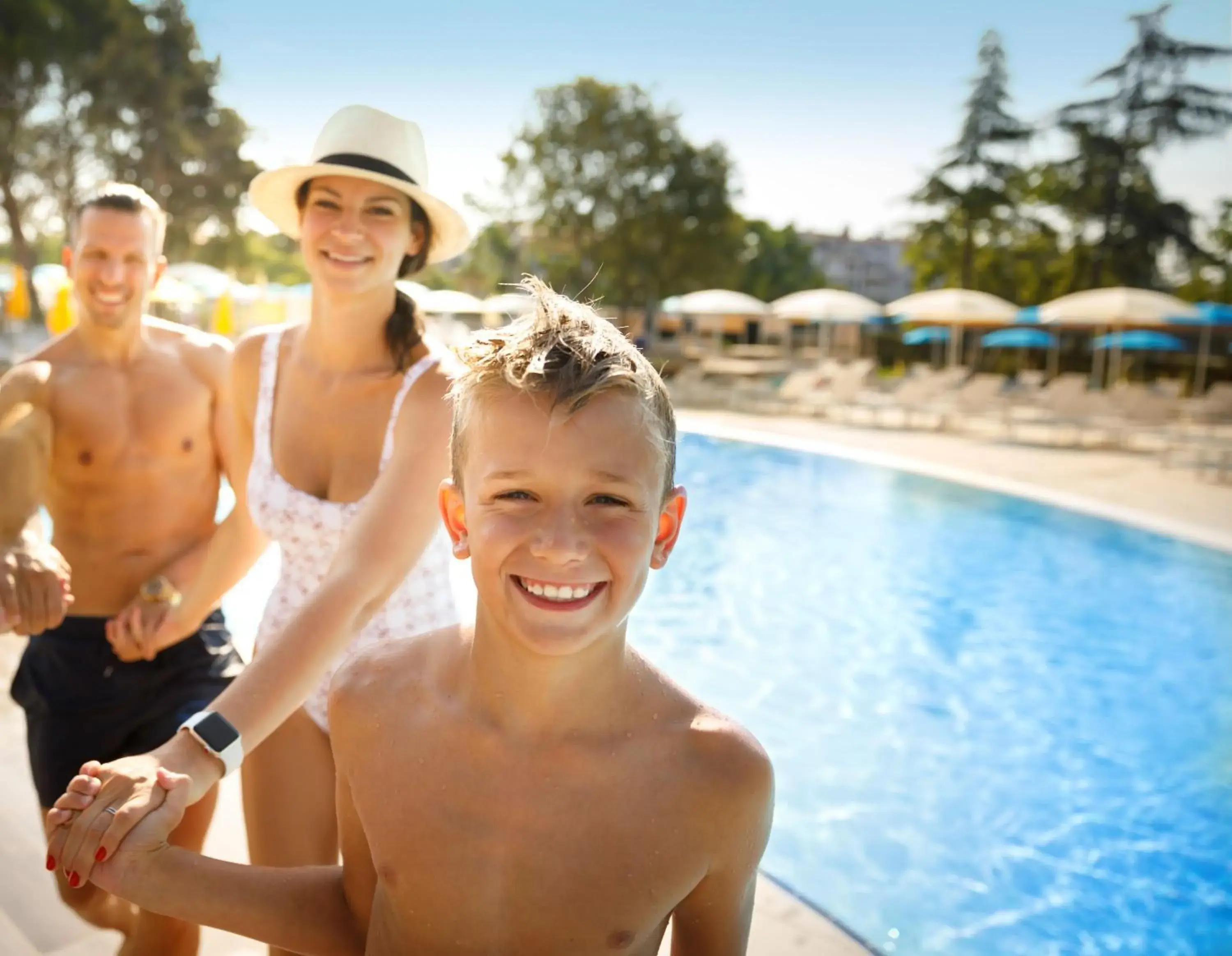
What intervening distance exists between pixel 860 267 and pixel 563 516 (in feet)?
361

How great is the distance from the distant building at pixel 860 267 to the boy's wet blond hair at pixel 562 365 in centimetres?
10313

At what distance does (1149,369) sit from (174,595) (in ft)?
122

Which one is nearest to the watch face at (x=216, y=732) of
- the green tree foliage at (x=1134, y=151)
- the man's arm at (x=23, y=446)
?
the man's arm at (x=23, y=446)

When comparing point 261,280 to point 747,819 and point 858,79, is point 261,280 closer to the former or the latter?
point 858,79

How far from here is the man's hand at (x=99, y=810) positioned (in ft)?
4.41

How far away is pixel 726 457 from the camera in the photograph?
17.1 metres

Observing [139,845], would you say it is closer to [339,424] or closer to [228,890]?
[228,890]

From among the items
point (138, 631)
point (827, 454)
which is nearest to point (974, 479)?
point (827, 454)

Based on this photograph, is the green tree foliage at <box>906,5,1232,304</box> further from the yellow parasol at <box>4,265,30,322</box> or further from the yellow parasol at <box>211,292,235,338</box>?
the yellow parasol at <box>4,265,30,322</box>

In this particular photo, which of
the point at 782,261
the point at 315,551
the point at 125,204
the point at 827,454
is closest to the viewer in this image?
the point at 315,551

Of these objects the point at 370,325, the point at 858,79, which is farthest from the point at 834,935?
the point at 858,79

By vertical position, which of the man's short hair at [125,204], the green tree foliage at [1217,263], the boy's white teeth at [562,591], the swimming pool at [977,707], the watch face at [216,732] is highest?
the green tree foliage at [1217,263]

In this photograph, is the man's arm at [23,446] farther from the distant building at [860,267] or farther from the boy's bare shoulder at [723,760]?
the distant building at [860,267]

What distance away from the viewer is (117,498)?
314cm
